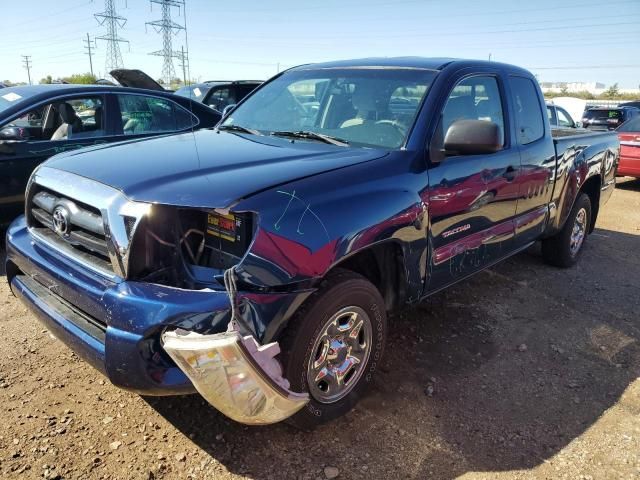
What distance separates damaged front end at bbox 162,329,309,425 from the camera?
1960mm

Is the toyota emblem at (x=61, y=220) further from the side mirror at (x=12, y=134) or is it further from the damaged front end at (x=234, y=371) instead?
the side mirror at (x=12, y=134)

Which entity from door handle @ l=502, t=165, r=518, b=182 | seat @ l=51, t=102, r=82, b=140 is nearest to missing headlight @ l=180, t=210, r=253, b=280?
door handle @ l=502, t=165, r=518, b=182

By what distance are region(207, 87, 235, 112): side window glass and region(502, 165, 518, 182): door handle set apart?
7812 mm

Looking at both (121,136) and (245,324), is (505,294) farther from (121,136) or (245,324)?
(121,136)

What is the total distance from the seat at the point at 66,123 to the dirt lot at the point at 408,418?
2.04 m

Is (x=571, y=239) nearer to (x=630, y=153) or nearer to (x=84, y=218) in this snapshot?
(x=84, y=218)

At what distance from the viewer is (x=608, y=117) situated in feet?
51.1

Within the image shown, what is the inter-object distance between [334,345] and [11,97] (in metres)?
4.77

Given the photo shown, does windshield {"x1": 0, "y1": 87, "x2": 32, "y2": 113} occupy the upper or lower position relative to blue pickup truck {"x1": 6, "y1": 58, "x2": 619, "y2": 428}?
upper

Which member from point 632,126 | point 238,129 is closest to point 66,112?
point 238,129

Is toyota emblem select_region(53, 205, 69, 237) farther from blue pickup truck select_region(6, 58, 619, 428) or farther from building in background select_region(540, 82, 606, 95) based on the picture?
building in background select_region(540, 82, 606, 95)

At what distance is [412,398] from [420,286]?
655 millimetres

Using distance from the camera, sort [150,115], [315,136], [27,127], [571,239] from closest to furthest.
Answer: [315,136] → [571,239] → [27,127] → [150,115]

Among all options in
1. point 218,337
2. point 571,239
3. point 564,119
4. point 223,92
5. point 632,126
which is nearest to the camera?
point 218,337
